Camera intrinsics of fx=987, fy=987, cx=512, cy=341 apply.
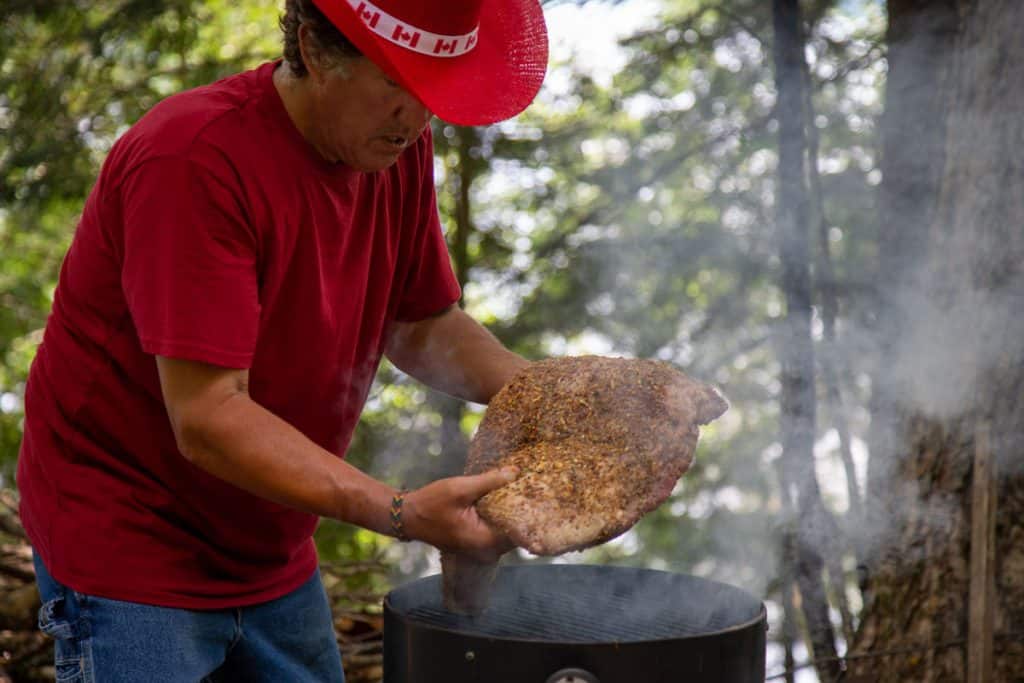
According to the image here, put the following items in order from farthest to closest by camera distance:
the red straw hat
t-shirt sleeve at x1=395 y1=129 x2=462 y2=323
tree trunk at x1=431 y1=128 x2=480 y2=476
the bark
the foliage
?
1. tree trunk at x1=431 y1=128 x2=480 y2=476
2. the foliage
3. the bark
4. t-shirt sleeve at x1=395 y1=129 x2=462 y2=323
5. the red straw hat

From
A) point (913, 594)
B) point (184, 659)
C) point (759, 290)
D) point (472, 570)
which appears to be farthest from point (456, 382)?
point (759, 290)

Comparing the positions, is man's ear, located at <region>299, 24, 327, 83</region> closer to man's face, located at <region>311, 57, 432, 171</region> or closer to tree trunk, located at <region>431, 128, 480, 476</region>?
man's face, located at <region>311, 57, 432, 171</region>

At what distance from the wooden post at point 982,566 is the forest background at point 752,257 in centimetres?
3

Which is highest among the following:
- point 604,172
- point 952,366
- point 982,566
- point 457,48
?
point 457,48

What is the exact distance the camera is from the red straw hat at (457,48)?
1.78 m

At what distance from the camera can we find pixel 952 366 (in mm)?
3236

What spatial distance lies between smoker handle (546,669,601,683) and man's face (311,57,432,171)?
1099 mm

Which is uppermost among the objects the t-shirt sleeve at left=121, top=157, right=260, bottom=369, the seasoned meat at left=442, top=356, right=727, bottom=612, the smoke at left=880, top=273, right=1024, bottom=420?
the t-shirt sleeve at left=121, top=157, right=260, bottom=369

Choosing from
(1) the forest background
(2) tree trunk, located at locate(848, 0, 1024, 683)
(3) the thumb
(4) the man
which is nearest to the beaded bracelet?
(4) the man

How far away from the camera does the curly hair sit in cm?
182

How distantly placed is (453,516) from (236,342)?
1.62 ft

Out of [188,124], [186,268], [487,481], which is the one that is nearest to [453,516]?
[487,481]

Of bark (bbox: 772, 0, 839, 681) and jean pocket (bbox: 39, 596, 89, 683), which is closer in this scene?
jean pocket (bbox: 39, 596, 89, 683)

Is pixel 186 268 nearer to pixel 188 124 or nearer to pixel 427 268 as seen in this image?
pixel 188 124
